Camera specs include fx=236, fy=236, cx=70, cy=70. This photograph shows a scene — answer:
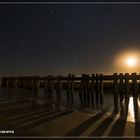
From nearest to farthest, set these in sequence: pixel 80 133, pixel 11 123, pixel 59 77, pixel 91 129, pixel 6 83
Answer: pixel 80 133
pixel 91 129
pixel 11 123
pixel 59 77
pixel 6 83

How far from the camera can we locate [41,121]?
6258mm

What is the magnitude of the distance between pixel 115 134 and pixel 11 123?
8.39 ft

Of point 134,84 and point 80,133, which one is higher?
point 134,84

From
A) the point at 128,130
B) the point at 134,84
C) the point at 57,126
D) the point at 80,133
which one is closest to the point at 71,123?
the point at 57,126

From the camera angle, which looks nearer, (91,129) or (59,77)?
(91,129)

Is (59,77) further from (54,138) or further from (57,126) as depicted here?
(54,138)

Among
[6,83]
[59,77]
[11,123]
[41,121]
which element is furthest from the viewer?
[6,83]

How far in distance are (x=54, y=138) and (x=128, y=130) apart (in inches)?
75.3

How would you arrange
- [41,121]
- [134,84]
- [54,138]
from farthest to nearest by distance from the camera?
[134,84], [41,121], [54,138]

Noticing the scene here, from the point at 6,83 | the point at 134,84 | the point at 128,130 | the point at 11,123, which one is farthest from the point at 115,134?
the point at 6,83

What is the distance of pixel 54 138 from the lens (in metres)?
4.57

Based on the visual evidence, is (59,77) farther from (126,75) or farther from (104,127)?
(104,127)

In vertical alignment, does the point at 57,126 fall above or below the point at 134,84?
below

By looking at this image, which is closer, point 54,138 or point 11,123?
point 54,138
